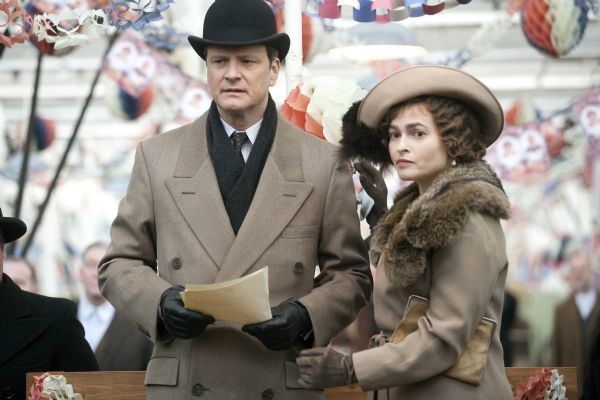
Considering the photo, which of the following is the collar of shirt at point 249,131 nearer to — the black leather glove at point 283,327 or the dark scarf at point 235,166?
the dark scarf at point 235,166

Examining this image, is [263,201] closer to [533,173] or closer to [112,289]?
[112,289]

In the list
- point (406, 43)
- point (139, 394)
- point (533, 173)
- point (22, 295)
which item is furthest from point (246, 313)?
point (533, 173)

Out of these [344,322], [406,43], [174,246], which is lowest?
[344,322]

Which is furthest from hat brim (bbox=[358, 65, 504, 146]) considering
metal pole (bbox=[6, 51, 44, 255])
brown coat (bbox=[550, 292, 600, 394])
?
metal pole (bbox=[6, 51, 44, 255])

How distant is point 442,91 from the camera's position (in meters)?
3.16

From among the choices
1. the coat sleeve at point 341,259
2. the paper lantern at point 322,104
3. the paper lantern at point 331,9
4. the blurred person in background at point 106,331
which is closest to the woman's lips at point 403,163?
the coat sleeve at point 341,259

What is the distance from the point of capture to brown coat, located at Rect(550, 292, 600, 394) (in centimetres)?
690

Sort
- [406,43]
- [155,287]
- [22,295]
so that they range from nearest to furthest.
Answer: [155,287] → [22,295] → [406,43]

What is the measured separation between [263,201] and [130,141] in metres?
3.71

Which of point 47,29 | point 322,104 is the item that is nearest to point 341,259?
point 322,104

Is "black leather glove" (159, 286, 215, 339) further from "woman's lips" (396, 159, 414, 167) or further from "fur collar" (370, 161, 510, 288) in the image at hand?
"woman's lips" (396, 159, 414, 167)

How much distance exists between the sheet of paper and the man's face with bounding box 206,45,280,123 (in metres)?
0.62

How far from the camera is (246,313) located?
3.13 m

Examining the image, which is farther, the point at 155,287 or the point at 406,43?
the point at 406,43
